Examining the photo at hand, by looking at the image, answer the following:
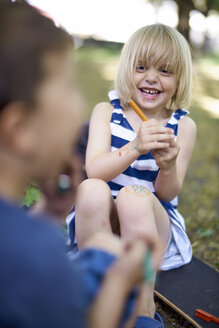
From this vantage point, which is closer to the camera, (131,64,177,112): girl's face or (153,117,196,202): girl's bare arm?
(153,117,196,202): girl's bare arm

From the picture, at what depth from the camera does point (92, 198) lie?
57.6 inches

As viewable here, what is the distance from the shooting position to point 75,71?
0.89 metres

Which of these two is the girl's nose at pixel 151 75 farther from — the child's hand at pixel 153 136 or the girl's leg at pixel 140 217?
the girl's leg at pixel 140 217

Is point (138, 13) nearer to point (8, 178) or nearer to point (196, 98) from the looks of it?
Answer: point (196, 98)

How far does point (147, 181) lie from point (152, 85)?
0.46 meters

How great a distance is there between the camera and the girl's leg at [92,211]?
1.44 meters

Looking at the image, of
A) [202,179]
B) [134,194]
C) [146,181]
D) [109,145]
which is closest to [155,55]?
[109,145]

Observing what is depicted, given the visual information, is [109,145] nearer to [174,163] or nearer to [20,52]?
[174,163]

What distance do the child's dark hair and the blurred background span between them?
14 cm

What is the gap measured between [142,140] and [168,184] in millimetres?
333

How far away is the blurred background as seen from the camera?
245 cm

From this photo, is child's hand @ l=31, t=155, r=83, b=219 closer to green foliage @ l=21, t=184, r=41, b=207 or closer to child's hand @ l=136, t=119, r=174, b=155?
child's hand @ l=136, t=119, r=174, b=155

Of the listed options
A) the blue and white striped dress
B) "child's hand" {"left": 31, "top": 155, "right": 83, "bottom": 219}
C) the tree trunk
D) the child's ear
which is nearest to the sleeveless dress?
the blue and white striped dress

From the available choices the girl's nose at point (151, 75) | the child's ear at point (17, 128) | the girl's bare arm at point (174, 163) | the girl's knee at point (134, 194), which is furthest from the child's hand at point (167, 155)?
the child's ear at point (17, 128)
